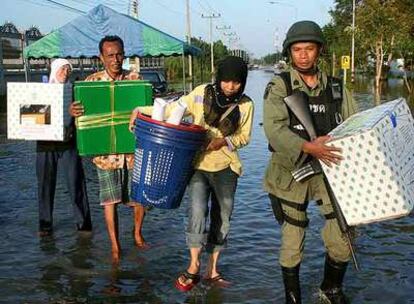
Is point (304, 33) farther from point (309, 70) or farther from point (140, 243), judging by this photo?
point (140, 243)

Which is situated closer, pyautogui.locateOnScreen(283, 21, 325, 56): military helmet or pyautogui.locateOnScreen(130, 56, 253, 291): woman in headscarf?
pyautogui.locateOnScreen(283, 21, 325, 56): military helmet

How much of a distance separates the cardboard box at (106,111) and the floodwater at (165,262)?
1.05 meters

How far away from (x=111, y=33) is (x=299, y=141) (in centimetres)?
1051

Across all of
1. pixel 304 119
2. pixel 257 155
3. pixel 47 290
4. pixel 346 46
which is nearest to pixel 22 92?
pixel 47 290

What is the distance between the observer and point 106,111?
5.11 m

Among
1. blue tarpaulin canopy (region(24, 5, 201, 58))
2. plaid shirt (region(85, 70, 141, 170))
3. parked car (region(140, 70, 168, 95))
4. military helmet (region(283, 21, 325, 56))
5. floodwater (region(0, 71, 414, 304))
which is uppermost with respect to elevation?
blue tarpaulin canopy (region(24, 5, 201, 58))

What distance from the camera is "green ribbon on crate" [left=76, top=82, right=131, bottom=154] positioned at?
5.09 metres

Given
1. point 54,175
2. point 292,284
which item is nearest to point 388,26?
point 54,175

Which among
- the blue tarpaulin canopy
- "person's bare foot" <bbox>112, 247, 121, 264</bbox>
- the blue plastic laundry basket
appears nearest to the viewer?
the blue plastic laundry basket

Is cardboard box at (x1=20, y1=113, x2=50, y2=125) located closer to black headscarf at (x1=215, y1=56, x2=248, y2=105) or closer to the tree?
black headscarf at (x1=215, y1=56, x2=248, y2=105)

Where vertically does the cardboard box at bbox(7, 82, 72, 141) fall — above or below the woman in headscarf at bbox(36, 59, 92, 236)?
above

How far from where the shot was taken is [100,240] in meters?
6.01

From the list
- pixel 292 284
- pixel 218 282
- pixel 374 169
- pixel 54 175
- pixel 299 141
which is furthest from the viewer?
pixel 54 175

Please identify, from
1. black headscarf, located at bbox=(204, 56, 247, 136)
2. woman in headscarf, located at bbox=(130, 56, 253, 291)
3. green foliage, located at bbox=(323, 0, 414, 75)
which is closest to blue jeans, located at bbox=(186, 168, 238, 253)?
woman in headscarf, located at bbox=(130, 56, 253, 291)
